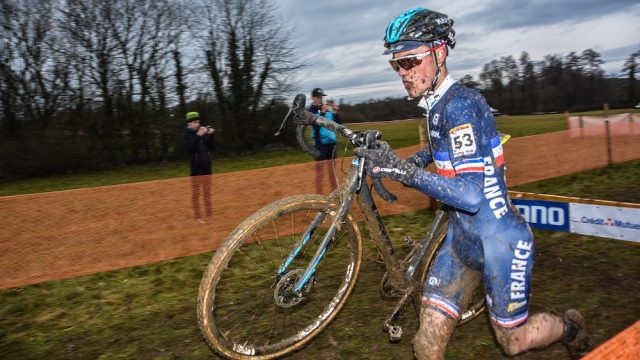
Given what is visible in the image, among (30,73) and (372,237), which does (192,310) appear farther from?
(30,73)

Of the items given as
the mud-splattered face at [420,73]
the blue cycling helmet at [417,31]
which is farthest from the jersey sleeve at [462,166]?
the blue cycling helmet at [417,31]

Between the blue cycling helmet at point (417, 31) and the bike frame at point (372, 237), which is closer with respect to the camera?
the blue cycling helmet at point (417, 31)

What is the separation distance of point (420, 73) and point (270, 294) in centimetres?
200

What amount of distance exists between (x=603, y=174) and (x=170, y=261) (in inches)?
414

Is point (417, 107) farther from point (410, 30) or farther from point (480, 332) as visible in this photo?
point (480, 332)

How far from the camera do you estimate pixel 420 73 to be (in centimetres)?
251

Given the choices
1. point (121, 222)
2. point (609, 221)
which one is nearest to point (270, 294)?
point (609, 221)

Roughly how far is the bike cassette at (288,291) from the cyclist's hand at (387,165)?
0.91m

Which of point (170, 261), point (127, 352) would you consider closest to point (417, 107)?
point (127, 352)

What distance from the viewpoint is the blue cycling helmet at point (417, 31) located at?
249cm

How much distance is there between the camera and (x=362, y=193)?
3145mm

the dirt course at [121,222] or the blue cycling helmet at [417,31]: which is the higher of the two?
the blue cycling helmet at [417,31]

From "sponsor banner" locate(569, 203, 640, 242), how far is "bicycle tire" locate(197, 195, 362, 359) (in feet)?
8.77

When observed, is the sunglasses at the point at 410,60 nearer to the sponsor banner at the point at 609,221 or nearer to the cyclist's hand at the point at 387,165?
the cyclist's hand at the point at 387,165
